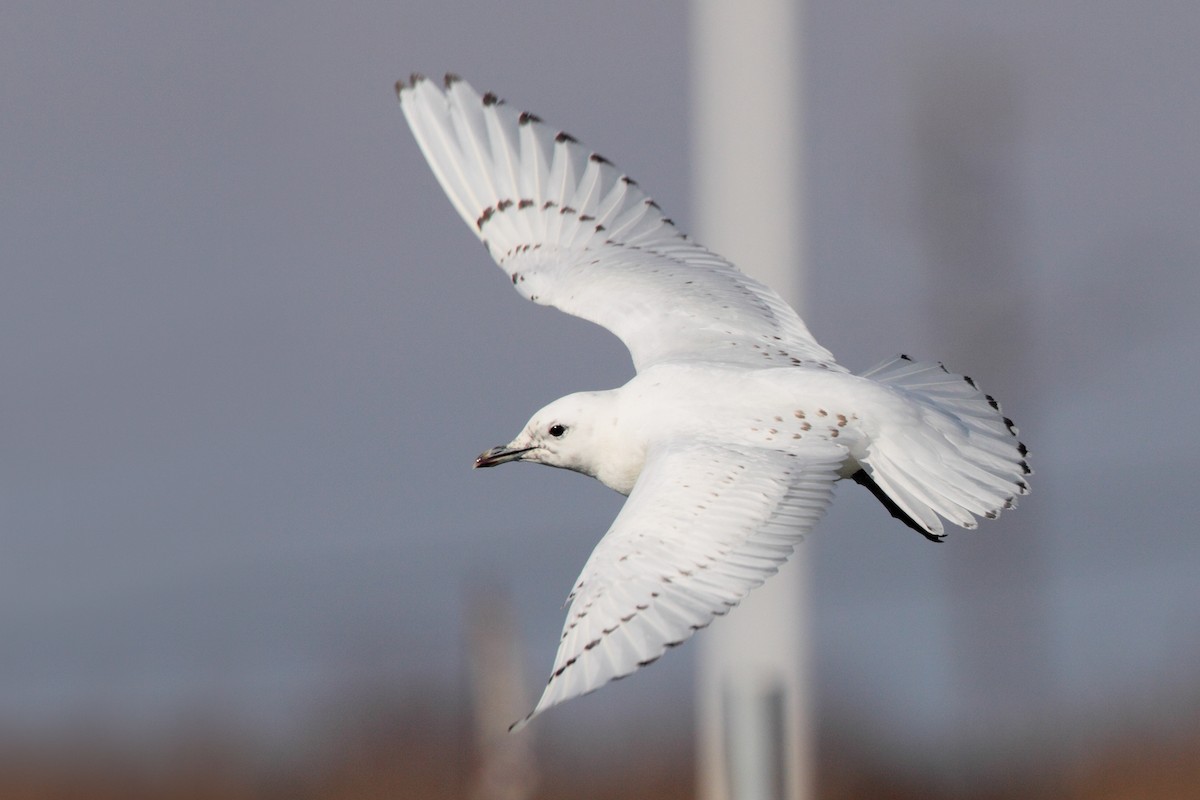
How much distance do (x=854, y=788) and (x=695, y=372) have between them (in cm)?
1080

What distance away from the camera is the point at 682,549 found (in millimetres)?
6160

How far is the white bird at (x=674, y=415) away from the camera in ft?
20.0

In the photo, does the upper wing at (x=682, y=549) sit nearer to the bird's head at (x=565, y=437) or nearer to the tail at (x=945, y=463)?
the tail at (x=945, y=463)

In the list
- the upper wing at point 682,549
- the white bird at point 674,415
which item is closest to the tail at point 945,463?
the white bird at point 674,415

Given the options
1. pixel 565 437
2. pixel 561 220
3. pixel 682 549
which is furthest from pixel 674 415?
pixel 561 220

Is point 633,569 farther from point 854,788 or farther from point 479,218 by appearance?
point 854,788

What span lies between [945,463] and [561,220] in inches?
86.8

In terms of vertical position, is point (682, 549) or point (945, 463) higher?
point (945, 463)

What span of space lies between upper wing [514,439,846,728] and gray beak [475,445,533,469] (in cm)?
108

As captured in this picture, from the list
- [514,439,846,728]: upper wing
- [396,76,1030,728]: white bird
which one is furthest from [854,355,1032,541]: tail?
[514,439,846,728]: upper wing

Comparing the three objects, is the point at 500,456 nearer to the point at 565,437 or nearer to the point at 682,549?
the point at 565,437

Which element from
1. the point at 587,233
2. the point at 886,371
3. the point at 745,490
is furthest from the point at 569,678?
the point at 587,233

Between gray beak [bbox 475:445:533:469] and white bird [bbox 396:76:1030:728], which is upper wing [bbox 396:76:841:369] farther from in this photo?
gray beak [bbox 475:445:533:469]

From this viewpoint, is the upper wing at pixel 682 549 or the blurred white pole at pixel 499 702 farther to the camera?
the blurred white pole at pixel 499 702
